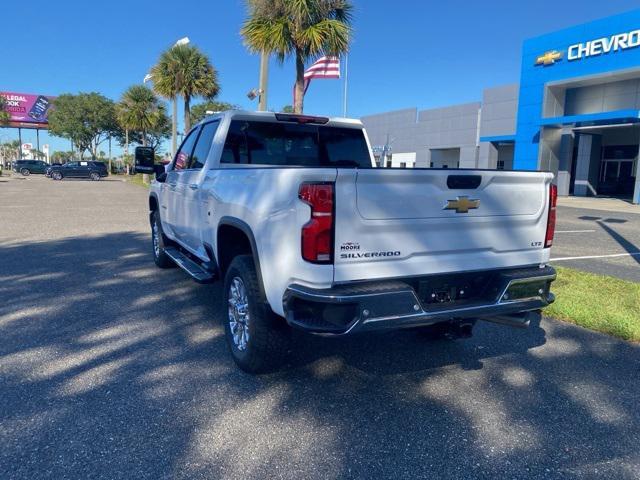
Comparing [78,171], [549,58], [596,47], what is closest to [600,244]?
[596,47]

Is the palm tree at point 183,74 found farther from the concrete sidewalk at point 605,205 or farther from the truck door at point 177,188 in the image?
the truck door at point 177,188

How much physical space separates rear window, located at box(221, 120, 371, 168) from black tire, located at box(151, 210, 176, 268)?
8.17 feet

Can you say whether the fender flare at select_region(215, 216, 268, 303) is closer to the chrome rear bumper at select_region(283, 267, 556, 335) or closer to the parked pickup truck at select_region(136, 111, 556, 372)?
the parked pickup truck at select_region(136, 111, 556, 372)

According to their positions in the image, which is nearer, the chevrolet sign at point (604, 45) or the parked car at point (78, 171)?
the chevrolet sign at point (604, 45)

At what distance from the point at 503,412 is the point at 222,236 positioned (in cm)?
249

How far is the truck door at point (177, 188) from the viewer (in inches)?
216

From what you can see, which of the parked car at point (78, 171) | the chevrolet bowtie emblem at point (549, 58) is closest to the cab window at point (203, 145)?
Result: the chevrolet bowtie emblem at point (549, 58)

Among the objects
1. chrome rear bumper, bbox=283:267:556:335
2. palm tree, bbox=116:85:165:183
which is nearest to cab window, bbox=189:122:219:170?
chrome rear bumper, bbox=283:267:556:335

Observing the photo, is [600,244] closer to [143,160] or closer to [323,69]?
[323,69]

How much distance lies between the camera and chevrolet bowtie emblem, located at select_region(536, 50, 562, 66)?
26.4m

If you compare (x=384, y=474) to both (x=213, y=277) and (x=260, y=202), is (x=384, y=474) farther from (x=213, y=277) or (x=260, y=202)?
(x=213, y=277)

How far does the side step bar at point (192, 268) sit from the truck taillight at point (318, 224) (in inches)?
66.4

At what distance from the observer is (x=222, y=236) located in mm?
4039

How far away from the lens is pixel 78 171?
4322 cm
